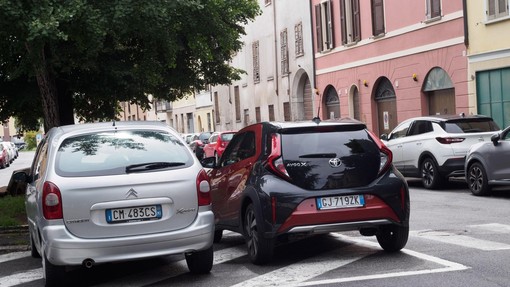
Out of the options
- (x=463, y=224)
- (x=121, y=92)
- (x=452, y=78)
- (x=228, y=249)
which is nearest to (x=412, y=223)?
(x=463, y=224)

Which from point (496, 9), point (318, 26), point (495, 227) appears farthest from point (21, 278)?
point (318, 26)

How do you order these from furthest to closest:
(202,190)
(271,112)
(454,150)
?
1. (271,112)
2. (454,150)
3. (202,190)

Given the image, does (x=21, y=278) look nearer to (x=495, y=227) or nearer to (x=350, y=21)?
(x=495, y=227)

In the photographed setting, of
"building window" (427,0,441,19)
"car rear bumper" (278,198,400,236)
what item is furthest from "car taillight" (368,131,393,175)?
"building window" (427,0,441,19)

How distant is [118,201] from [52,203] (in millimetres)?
593

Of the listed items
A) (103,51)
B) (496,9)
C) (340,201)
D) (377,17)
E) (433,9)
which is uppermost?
(377,17)

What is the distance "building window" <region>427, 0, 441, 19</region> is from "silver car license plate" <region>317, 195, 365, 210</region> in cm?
1962

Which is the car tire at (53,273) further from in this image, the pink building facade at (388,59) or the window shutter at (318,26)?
the window shutter at (318,26)

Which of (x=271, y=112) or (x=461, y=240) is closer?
(x=461, y=240)

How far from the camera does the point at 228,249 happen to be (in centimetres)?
1009

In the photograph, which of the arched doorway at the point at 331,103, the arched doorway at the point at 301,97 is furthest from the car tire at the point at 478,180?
the arched doorway at the point at 301,97

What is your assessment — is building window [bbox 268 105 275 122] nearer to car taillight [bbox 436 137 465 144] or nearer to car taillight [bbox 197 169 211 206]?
car taillight [bbox 436 137 465 144]

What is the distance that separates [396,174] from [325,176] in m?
0.85

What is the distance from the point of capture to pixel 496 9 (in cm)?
2350
